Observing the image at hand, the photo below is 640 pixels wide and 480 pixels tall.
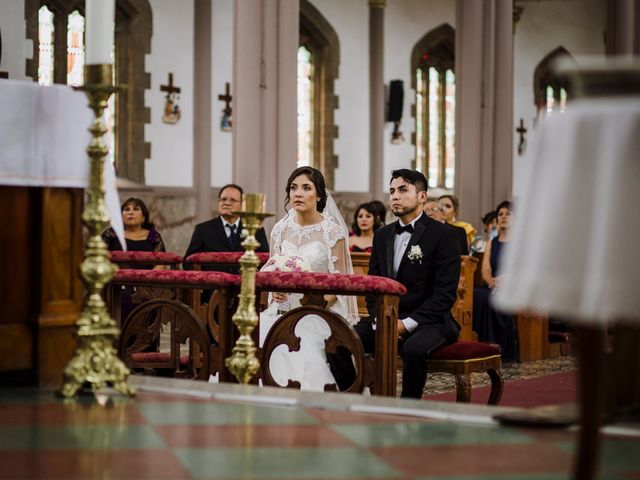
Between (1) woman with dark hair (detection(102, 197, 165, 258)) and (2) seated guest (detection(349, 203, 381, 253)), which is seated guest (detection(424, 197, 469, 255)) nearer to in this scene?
(2) seated guest (detection(349, 203, 381, 253))

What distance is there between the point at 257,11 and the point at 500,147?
466 centimetres

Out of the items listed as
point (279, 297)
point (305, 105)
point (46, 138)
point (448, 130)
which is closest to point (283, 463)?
point (46, 138)

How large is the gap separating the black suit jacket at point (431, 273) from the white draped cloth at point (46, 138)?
247 centimetres

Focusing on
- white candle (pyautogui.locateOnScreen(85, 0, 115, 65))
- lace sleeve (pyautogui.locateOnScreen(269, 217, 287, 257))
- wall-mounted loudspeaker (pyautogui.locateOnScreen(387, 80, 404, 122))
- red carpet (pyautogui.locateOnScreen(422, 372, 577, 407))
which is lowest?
red carpet (pyautogui.locateOnScreen(422, 372, 577, 407))

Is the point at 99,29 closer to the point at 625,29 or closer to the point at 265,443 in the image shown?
the point at 265,443

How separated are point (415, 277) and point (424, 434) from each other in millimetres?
2863

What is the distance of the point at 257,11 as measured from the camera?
34.6 feet

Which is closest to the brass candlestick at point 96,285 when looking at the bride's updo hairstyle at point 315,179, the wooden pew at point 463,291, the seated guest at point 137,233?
the bride's updo hairstyle at point 315,179

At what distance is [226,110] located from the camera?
15680 millimetres

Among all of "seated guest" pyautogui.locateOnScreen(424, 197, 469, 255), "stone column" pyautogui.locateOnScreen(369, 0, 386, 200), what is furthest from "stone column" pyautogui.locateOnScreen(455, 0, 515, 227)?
"stone column" pyautogui.locateOnScreen(369, 0, 386, 200)

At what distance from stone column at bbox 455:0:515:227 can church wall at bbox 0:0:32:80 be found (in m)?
5.31

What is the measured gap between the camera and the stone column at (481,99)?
44.7 feet

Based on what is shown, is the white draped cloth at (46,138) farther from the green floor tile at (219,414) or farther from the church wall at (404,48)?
the church wall at (404,48)

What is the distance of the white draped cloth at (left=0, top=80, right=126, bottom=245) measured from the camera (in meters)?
3.94
